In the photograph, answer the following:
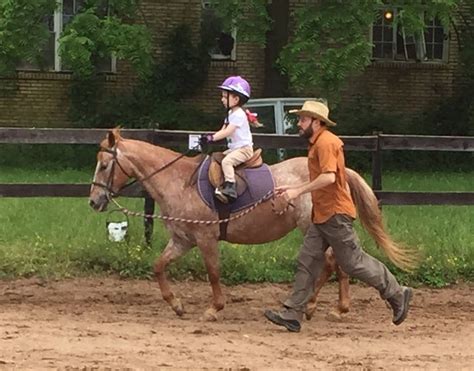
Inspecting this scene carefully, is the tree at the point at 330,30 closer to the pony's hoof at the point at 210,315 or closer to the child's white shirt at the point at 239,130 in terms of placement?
the child's white shirt at the point at 239,130

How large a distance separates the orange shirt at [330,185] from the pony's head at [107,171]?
1.98 meters

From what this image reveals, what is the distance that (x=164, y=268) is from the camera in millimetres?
8758

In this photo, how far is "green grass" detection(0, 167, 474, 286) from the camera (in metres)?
10.2

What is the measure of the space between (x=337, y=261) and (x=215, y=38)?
47.7 ft

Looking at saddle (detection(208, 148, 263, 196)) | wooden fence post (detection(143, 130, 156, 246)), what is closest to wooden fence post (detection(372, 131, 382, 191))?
saddle (detection(208, 148, 263, 196))

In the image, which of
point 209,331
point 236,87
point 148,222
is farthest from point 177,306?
point 236,87

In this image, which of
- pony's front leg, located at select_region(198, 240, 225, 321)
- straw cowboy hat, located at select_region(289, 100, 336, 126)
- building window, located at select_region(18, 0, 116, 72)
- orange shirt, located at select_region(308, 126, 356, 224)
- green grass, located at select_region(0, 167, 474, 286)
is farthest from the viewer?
building window, located at select_region(18, 0, 116, 72)

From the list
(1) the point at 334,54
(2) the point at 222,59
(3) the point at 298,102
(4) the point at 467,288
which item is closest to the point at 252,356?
(4) the point at 467,288

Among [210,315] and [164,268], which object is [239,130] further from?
[210,315]

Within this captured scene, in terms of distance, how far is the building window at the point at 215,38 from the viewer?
2178cm

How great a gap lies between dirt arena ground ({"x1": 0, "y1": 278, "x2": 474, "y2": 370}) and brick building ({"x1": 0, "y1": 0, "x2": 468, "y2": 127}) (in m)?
11.8

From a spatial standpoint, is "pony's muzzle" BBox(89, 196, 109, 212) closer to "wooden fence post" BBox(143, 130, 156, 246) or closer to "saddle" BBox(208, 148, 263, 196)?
"saddle" BBox(208, 148, 263, 196)

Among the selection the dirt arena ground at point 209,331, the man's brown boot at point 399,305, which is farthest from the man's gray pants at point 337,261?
the dirt arena ground at point 209,331

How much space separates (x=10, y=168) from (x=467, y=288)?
10.9 meters
